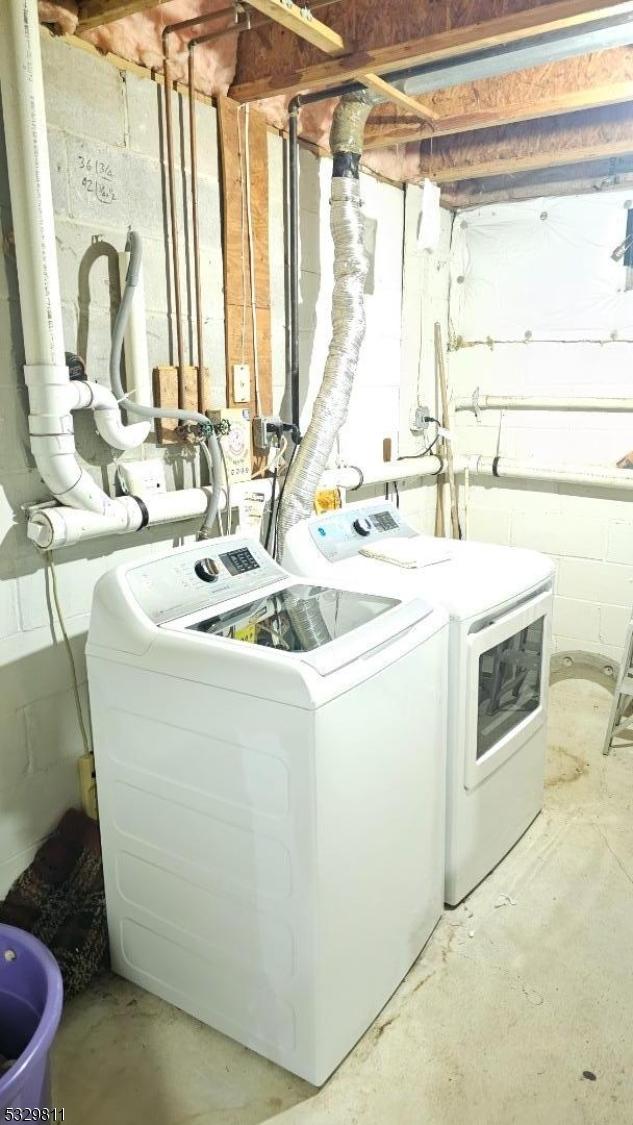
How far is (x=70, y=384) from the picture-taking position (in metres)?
1.80

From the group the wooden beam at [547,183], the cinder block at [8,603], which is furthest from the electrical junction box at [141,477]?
the wooden beam at [547,183]

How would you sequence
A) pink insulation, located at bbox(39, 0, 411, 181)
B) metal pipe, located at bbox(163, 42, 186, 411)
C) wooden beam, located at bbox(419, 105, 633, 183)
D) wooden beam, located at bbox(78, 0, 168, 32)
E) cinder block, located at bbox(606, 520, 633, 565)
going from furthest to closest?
cinder block, located at bbox(606, 520, 633, 565) < wooden beam, located at bbox(419, 105, 633, 183) < metal pipe, located at bbox(163, 42, 186, 411) < pink insulation, located at bbox(39, 0, 411, 181) < wooden beam, located at bbox(78, 0, 168, 32)

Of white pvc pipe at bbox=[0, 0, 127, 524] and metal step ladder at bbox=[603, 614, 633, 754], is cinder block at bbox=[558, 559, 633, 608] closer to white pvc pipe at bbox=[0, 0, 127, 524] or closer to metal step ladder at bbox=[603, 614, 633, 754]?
metal step ladder at bbox=[603, 614, 633, 754]

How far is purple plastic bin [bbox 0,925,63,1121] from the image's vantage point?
1.31 meters

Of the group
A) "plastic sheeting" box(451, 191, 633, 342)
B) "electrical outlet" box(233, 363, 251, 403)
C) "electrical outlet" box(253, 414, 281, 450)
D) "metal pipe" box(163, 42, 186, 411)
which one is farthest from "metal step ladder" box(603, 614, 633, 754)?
"metal pipe" box(163, 42, 186, 411)

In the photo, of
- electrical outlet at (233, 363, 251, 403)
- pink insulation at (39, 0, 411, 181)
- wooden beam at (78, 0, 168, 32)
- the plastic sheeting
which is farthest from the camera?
the plastic sheeting

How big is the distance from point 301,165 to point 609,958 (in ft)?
Answer: 8.69

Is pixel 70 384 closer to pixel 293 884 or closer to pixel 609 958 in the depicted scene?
pixel 293 884

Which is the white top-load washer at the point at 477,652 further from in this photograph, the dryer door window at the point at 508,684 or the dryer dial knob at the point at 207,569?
the dryer dial knob at the point at 207,569

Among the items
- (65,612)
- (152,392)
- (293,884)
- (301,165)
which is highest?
(301,165)

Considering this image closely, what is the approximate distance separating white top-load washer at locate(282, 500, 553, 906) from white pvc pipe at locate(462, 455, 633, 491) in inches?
41.5

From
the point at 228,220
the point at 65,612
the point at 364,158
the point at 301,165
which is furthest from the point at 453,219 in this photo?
the point at 65,612

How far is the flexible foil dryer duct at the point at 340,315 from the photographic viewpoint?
2.39 m

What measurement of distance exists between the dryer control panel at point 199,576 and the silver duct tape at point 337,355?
0.39 meters
